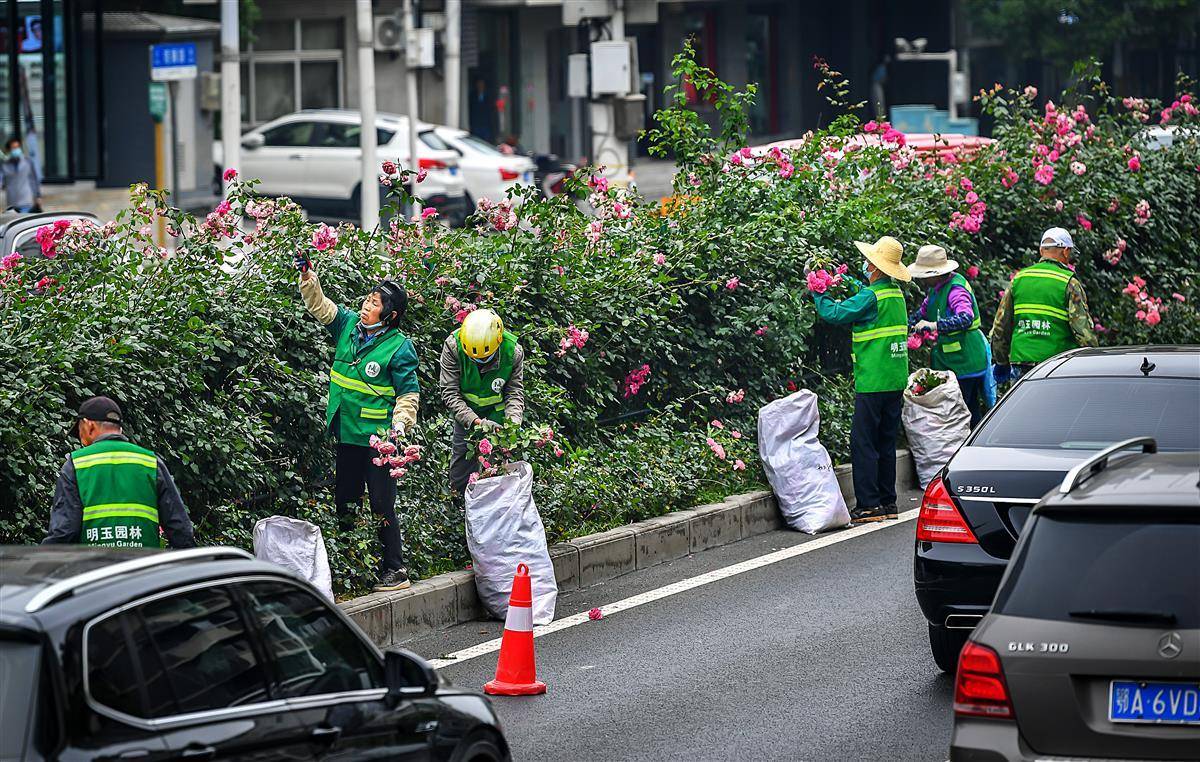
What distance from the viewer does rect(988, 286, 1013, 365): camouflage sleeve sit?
516 inches

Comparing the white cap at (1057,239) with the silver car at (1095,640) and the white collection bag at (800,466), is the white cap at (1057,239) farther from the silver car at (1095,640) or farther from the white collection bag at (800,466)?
the silver car at (1095,640)

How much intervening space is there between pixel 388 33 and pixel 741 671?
65.9 feet

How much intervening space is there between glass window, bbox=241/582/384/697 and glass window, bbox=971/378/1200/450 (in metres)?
3.55

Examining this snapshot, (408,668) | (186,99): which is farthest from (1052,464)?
(186,99)

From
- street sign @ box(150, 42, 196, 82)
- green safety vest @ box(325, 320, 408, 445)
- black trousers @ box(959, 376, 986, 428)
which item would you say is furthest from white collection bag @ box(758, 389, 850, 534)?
street sign @ box(150, 42, 196, 82)

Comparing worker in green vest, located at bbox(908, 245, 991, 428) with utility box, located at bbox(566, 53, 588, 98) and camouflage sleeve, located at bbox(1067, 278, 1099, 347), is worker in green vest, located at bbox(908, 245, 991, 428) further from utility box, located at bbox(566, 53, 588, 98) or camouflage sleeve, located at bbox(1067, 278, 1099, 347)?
utility box, located at bbox(566, 53, 588, 98)

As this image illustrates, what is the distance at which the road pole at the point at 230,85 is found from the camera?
Answer: 26.9 metres

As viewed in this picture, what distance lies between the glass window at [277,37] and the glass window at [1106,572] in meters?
38.4

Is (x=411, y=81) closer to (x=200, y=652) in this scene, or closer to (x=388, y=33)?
(x=388, y=33)

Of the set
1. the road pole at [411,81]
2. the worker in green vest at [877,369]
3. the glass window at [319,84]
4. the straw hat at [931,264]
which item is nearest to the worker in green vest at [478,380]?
the worker in green vest at [877,369]

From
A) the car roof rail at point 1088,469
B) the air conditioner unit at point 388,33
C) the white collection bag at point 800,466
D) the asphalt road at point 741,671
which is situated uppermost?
the air conditioner unit at point 388,33

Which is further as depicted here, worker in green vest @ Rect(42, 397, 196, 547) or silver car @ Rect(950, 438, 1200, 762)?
worker in green vest @ Rect(42, 397, 196, 547)

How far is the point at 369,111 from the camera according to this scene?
28.1 meters

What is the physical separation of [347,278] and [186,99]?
86.3 ft
